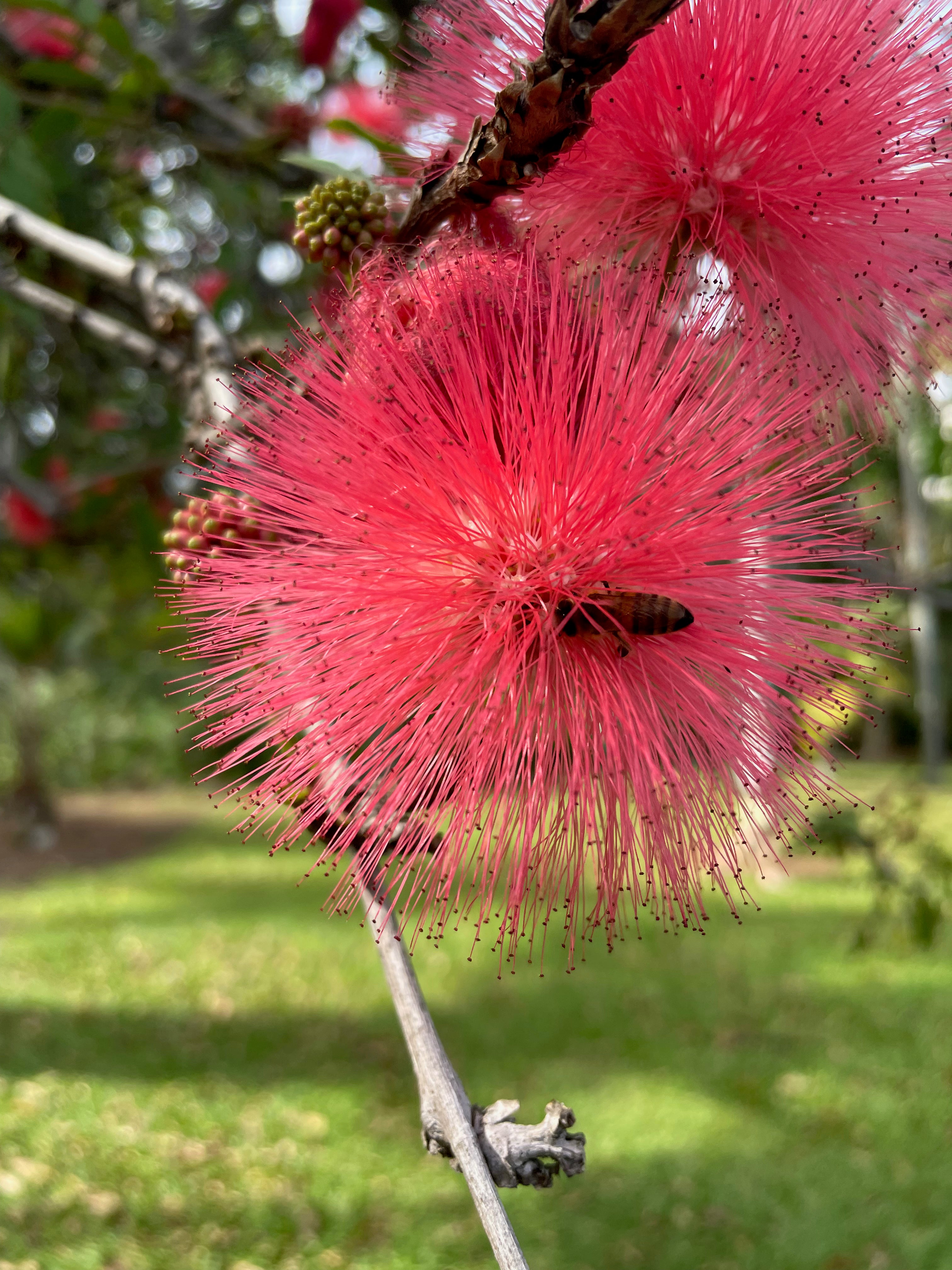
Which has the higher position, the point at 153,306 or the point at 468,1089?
the point at 153,306

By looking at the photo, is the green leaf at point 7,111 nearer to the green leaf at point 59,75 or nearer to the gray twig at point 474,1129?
the green leaf at point 59,75

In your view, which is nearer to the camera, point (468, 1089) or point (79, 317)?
point (79, 317)

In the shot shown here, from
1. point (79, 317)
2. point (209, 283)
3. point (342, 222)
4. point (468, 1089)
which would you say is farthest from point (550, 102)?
point (468, 1089)

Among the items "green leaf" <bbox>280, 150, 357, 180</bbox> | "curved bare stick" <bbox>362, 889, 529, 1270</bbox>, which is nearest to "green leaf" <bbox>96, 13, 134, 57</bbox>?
"green leaf" <bbox>280, 150, 357, 180</bbox>

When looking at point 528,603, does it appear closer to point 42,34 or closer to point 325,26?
point 325,26

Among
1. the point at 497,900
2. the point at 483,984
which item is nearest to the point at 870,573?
the point at 497,900

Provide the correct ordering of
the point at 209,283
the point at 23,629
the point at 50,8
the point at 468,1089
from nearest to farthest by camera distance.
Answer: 1. the point at 50,8
2. the point at 209,283
3. the point at 468,1089
4. the point at 23,629
